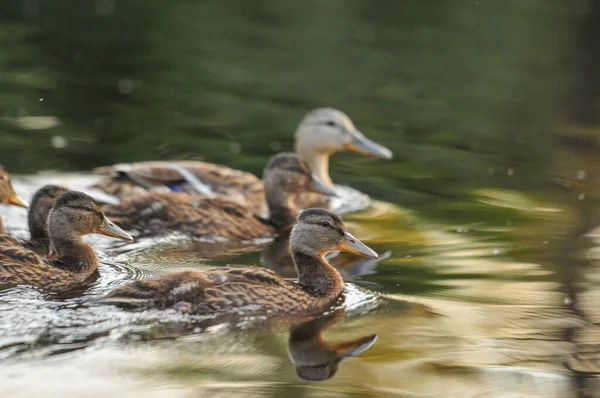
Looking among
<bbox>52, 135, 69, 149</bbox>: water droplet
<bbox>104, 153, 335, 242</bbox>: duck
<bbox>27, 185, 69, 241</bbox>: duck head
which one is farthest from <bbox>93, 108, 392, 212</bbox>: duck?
<bbox>27, 185, 69, 241</bbox>: duck head

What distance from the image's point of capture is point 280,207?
10.8 m

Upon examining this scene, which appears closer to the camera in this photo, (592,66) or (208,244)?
(208,244)

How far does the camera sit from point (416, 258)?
9117 mm

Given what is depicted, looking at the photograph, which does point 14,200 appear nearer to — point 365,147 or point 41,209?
point 41,209

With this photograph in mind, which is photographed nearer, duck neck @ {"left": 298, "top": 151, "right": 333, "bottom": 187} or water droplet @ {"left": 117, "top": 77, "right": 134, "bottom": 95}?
duck neck @ {"left": 298, "top": 151, "right": 333, "bottom": 187}

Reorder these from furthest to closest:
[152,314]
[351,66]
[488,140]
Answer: [351,66]
[488,140]
[152,314]

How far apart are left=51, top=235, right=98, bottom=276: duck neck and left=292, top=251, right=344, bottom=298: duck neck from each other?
142 cm

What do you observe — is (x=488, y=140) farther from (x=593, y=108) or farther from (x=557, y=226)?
(x=557, y=226)

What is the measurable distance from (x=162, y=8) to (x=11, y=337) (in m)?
12.6

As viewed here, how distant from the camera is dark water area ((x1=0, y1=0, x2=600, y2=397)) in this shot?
6.65m

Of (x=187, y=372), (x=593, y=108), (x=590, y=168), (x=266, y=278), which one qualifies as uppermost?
(x=593, y=108)

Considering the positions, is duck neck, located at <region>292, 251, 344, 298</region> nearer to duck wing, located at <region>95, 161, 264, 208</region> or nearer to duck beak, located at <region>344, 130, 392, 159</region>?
duck wing, located at <region>95, 161, 264, 208</region>

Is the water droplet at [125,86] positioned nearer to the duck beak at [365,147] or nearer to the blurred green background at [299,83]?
the blurred green background at [299,83]

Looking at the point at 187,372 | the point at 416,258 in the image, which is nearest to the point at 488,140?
the point at 416,258
